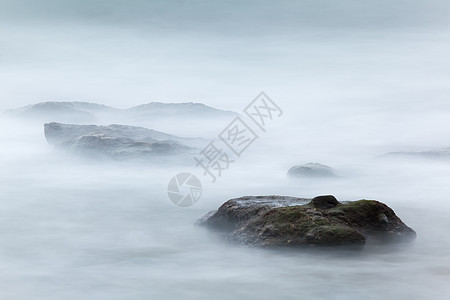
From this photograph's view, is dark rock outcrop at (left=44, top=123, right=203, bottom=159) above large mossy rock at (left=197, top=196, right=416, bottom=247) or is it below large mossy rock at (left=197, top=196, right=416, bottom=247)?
above

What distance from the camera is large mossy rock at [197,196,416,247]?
10016 mm

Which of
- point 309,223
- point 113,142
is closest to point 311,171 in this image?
point 113,142

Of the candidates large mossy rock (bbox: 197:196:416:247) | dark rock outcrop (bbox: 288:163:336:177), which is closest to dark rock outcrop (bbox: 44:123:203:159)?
dark rock outcrop (bbox: 288:163:336:177)

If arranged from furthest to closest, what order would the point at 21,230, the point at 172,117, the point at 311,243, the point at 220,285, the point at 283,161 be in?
the point at 172,117 → the point at 283,161 → the point at 21,230 → the point at 311,243 → the point at 220,285

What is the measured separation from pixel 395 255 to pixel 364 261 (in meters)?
0.61

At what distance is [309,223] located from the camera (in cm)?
1009

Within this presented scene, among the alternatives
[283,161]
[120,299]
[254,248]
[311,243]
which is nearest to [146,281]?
[120,299]

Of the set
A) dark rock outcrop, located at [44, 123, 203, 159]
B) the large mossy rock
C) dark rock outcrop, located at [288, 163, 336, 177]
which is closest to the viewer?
the large mossy rock

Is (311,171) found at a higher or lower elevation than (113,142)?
lower

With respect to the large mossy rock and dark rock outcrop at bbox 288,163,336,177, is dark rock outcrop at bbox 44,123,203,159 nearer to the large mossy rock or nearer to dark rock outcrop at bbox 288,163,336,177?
dark rock outcrop at bbox 288,163,336,177

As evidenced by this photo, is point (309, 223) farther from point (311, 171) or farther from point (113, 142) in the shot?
point (113, 142)

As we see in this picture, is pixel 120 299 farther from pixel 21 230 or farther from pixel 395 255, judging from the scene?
pixel 21 230

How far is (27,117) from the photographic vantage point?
99.7 ft

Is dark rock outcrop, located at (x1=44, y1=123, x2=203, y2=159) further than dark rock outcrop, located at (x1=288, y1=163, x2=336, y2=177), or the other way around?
dark rock outcrop, located at (x1=44, y1=123, x2=203, y2=159)
